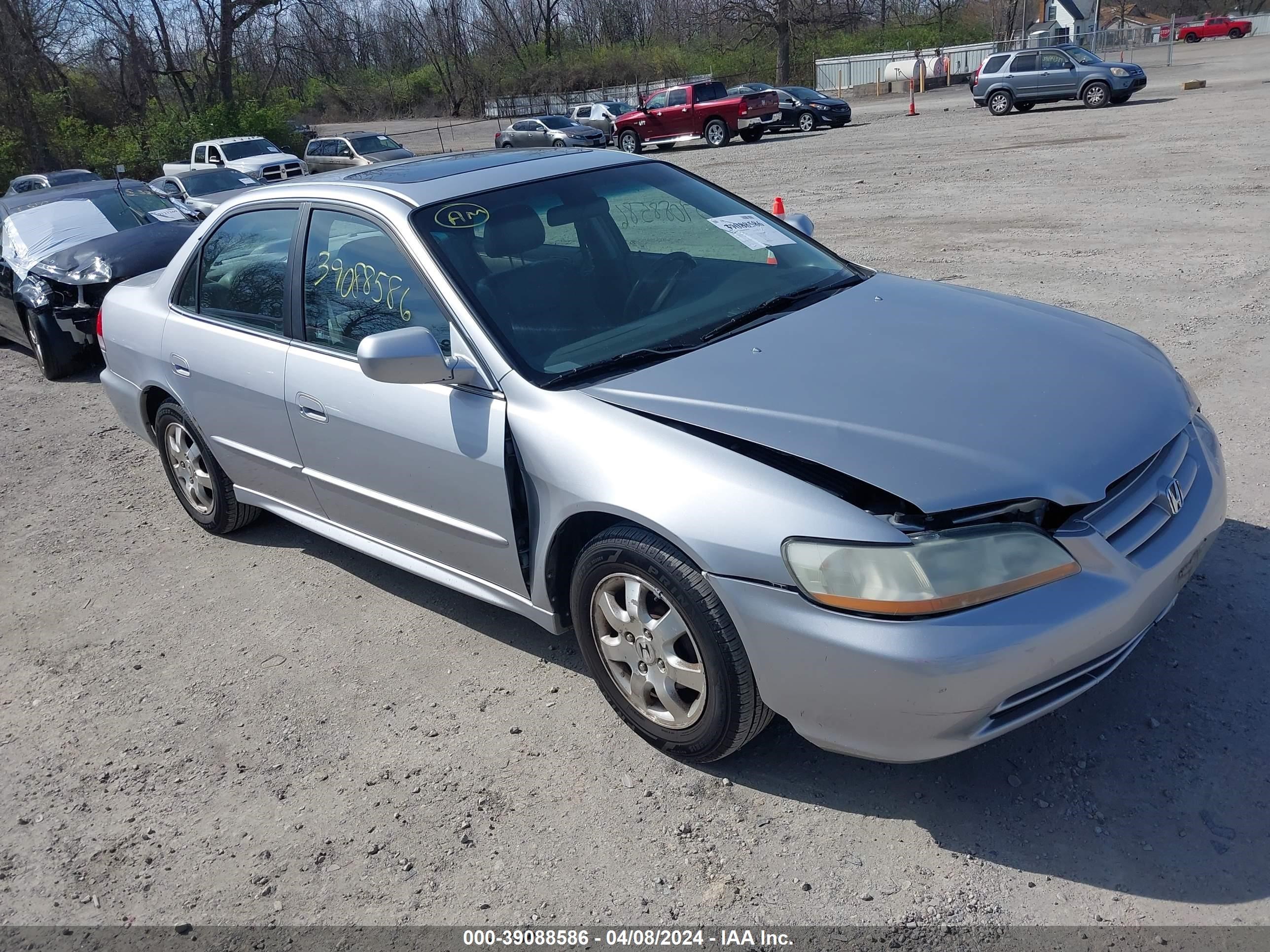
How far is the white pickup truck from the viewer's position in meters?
24.8

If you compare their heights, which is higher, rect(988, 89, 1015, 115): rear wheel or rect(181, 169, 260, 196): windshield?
rect(181, 169, 260, 196): windshield

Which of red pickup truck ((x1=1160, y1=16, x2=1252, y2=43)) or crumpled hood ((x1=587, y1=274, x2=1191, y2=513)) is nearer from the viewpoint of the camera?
crumpled hood ((x1=587, y1=274, x2=1191, y2=513))

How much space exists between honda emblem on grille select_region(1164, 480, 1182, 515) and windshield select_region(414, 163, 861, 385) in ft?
4.78

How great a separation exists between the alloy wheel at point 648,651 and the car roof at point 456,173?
163 cm

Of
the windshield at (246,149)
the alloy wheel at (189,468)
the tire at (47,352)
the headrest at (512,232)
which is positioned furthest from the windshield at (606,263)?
the windshield at (246,149)

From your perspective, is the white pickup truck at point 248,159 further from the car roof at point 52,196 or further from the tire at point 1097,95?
the tire at point 1097,95

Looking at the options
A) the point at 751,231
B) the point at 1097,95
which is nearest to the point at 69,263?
the point at 751,231

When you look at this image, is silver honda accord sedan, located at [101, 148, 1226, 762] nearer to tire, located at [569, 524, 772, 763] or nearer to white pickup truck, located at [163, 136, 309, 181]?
tire, located at [569, 524, 772, 763]

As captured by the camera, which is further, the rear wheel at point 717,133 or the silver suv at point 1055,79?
the rear wheel at point 717,133

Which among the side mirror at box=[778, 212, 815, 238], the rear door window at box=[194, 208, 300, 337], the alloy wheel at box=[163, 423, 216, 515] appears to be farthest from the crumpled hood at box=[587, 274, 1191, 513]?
the alloy wheel at box=[163, 423, 216, 515]

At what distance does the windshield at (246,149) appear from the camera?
1021 inches

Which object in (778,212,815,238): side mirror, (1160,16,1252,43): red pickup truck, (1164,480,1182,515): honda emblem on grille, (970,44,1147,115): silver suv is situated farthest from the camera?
(1160,16,1252,43): red pickup truck

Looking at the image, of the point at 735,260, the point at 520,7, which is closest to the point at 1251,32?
the point at 520,7

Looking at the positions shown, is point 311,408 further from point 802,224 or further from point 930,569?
point 930,569
